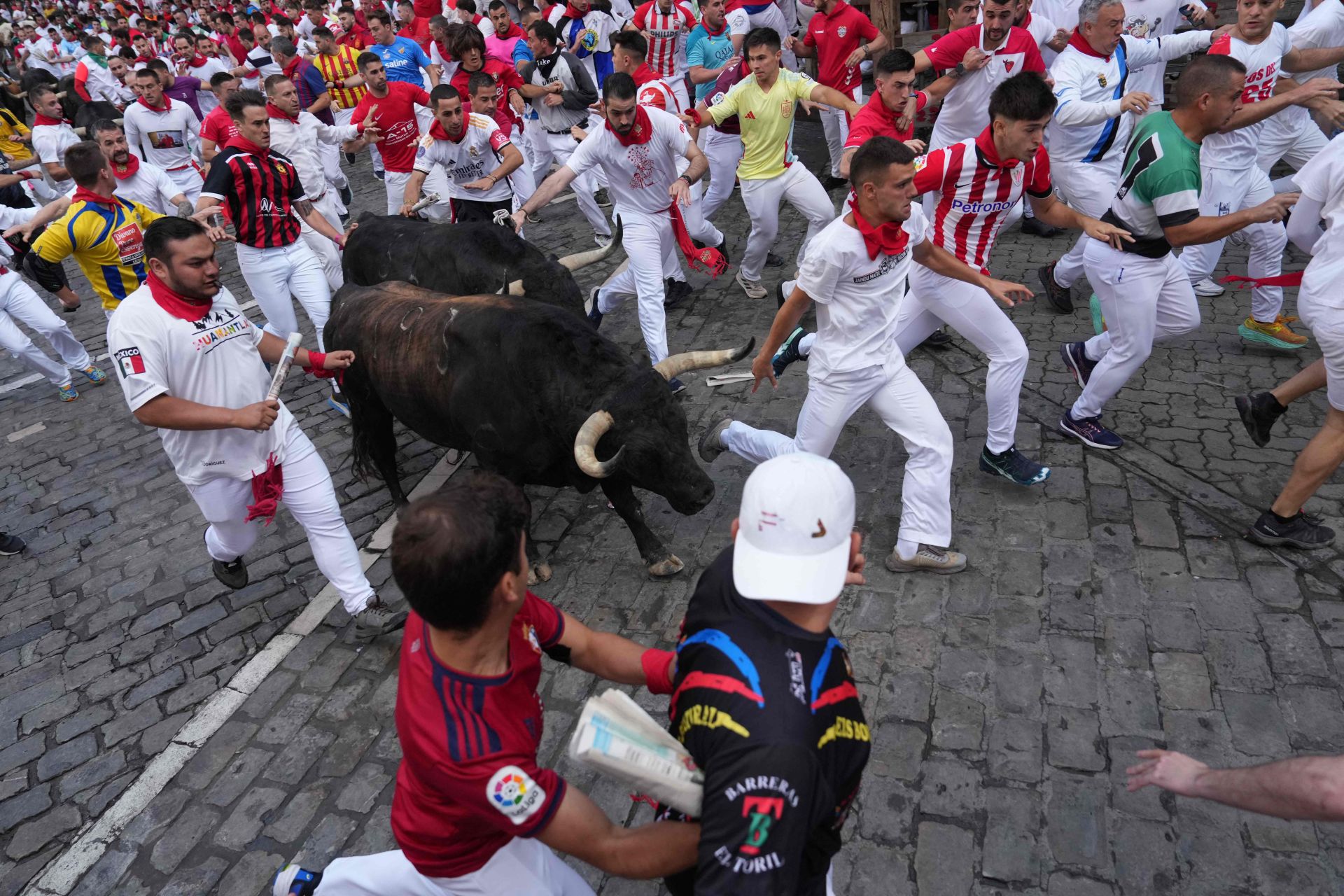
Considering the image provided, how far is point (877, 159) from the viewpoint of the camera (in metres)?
4.40

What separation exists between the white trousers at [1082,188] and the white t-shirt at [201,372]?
637 cm

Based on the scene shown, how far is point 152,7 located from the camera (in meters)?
26.5

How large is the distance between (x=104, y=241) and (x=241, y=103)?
5.60 feet

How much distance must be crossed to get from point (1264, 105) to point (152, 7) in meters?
30.9

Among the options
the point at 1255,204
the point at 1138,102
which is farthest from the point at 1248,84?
the point at 1138,102

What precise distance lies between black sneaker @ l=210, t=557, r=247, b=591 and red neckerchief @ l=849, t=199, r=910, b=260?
4426mm

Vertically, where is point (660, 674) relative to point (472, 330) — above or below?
above

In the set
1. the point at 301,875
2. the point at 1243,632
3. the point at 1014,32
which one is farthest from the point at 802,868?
the point at 1014,32

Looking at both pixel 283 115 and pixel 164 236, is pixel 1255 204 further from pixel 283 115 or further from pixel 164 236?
pixel 283 115

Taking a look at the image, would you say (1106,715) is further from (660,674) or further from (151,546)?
(151,546)

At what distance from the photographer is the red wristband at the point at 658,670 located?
104 inches

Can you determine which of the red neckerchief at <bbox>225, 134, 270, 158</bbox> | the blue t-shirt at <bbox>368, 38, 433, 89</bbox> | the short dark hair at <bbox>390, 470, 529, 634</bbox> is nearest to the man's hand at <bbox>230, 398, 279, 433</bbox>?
the short dark hair at <bbox>390, 470, 529, 634</bbox>

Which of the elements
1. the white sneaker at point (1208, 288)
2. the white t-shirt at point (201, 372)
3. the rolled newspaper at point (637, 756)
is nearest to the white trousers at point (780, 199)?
the white sneaker at point (1208, 288)

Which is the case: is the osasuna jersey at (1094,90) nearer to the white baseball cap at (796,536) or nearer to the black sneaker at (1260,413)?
the black sneaker at (1260,413)
